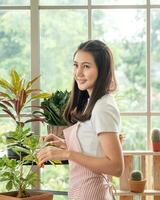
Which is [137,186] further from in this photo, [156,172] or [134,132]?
[134,132]

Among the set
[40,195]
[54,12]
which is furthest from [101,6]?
[40,195]

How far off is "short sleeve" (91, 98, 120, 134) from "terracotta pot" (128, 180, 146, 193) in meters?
1.50

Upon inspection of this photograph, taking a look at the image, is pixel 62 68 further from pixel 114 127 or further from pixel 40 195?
pixel 114 127

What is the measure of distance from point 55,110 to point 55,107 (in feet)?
0.07

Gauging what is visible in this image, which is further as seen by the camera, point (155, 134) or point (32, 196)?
point (155, 134)

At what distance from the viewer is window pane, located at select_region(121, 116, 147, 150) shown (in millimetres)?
3568

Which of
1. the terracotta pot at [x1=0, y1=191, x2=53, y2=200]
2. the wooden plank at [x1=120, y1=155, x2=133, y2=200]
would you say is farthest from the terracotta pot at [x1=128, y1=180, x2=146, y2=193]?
the terracotta pot at [x1=0, y1=191, x2=53, y2=200]

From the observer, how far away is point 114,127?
1.86 metres

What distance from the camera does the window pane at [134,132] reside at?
11.7ft

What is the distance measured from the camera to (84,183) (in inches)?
77.5

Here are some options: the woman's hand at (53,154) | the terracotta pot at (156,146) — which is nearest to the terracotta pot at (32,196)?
the woman's hand at (53,154)

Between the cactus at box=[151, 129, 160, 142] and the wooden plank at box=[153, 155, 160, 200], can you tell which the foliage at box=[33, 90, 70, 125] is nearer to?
the cactus at box=[151, 129, 160, 142]

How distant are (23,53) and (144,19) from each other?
0.98m

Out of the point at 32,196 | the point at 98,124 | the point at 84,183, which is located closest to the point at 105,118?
the point at 98,124
